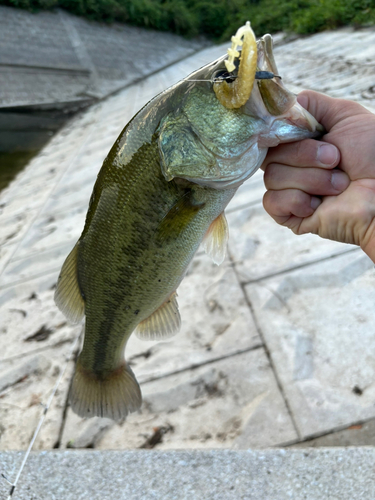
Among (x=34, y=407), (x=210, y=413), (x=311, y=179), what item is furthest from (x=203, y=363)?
(x=311, y=179)

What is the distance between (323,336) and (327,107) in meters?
1.49

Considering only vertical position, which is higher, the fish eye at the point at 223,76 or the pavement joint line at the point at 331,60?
the fish eye at the point at 223,76

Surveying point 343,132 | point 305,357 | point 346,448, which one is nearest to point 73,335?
point 305,357

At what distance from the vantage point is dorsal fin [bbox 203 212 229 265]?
5.47 feet

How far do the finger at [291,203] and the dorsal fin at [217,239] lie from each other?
221mm

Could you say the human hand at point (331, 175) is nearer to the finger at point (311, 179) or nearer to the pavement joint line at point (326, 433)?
the finger at point (311, 179)

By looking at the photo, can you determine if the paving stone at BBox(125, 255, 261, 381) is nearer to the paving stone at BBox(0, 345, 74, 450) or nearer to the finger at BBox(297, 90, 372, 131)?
the paving stone at BBox(0, 345, 74, 450)

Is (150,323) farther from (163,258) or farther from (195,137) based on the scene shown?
(195,137)

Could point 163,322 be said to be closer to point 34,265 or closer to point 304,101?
point 304,101

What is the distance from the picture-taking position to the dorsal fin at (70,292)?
1.72 meters

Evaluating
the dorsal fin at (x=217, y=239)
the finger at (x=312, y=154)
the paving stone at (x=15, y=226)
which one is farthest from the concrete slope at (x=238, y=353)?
the finger at (x=312, y=154)

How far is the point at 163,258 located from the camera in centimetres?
160

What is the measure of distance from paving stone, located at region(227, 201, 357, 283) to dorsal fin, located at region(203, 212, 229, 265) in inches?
59.7

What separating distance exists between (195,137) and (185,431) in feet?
5.52
